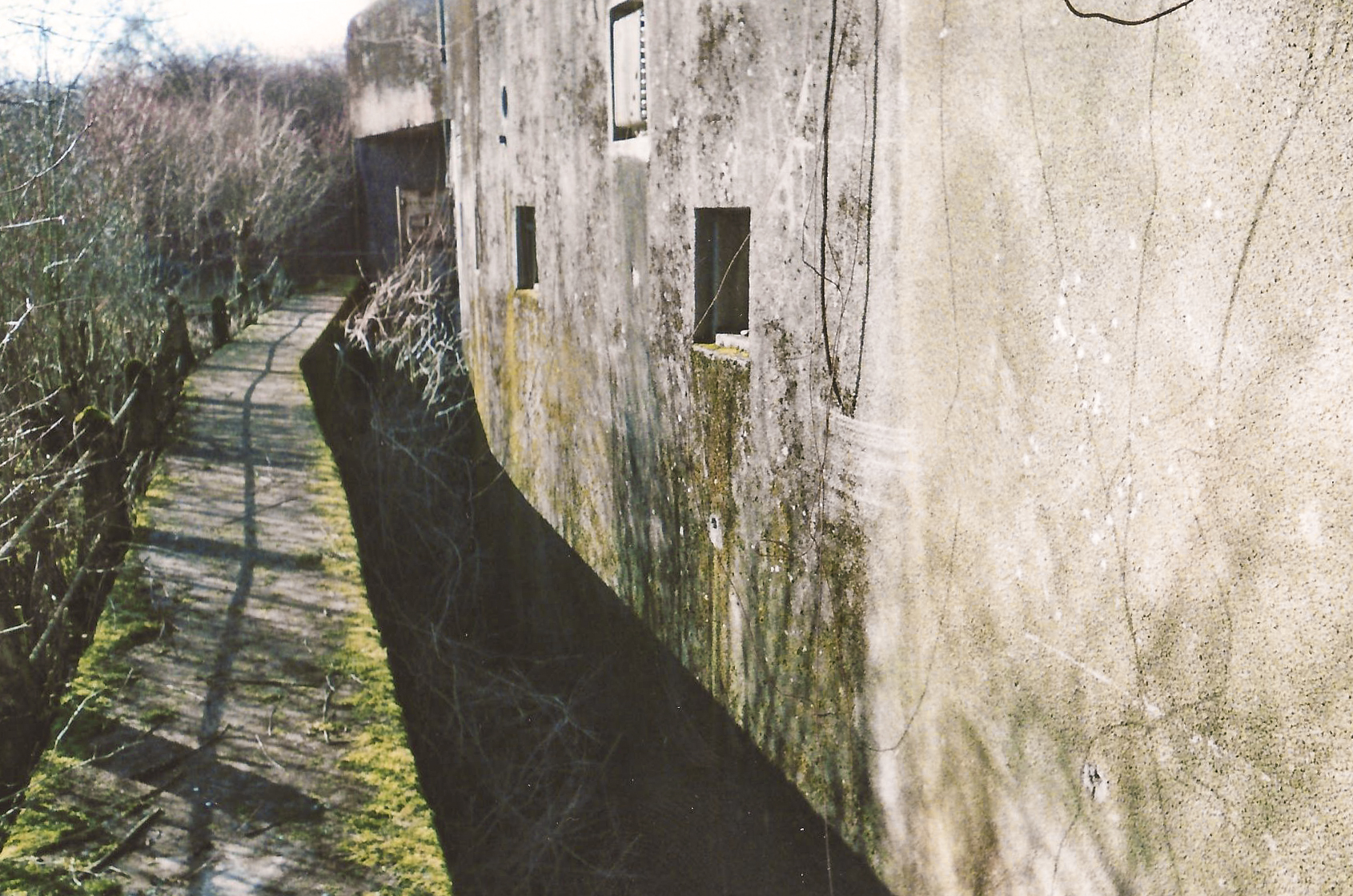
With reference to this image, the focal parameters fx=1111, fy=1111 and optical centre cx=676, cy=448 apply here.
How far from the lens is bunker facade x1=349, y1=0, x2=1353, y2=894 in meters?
1.89

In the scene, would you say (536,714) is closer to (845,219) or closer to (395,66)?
(845,219)

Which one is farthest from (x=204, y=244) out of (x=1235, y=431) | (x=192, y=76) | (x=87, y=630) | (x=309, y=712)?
(x=1235, y=431)

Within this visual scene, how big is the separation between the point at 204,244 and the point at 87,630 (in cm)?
1216

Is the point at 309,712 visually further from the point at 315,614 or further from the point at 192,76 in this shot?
the point at 192,76

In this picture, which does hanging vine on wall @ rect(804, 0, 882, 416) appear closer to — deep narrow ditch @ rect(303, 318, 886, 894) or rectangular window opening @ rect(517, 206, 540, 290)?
deep narrow ditch @ rect(303, 318, 886, 894)

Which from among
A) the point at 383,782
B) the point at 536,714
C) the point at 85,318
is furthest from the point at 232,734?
the point at 85,318

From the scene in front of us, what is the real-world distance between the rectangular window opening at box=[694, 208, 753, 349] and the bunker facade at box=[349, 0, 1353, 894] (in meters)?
0.02

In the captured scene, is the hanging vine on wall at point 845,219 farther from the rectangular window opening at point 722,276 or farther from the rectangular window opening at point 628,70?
the rectangular window opening at point 628,70

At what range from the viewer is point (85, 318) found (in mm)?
6316

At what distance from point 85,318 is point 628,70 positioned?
11.7ft

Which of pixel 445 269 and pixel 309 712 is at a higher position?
pixel 445 269

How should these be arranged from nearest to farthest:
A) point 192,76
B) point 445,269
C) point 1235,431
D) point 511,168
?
point 1235,431 < point 511,168 < point 445,269 < point 192,76

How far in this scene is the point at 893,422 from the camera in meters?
3.02

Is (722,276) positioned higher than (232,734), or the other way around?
(722,276)
